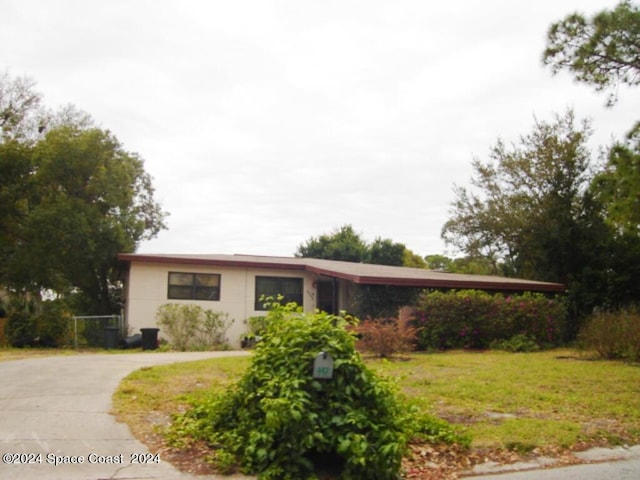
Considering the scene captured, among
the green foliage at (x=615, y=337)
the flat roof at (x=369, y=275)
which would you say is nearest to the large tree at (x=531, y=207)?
the flat roof at (x=369, y=275)

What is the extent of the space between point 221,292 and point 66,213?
225 inches

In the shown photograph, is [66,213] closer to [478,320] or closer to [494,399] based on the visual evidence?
[478,320]

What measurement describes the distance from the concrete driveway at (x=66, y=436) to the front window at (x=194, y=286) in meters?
10.1

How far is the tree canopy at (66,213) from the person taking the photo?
18844mm

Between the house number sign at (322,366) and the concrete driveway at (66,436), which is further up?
the house number sign at (322,366)

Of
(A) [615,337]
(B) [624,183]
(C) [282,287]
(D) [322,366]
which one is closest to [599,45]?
(B) [624,183]

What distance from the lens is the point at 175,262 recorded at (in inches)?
717

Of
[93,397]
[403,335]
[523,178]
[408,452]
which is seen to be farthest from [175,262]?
[523,178]

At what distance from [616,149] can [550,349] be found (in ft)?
24.1

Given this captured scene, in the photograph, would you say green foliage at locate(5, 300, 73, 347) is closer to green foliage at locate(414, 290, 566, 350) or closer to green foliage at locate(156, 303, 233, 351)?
green foliage at locate(156, 303, 233, 351)

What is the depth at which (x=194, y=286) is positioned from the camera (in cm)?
1880

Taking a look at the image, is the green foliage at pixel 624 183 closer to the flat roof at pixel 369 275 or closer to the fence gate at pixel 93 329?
the flat roof at pixel 369 275

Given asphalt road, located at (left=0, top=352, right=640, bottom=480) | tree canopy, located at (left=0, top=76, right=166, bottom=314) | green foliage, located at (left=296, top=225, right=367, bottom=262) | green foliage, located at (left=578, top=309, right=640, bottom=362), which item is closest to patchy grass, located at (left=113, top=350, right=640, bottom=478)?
asphalt road, located at (left=0, top=352, right=640, bottom=480)

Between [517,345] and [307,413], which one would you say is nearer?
[307,413]
